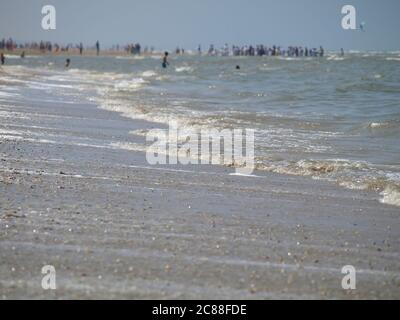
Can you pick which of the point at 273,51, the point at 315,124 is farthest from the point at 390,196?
the point at 273,51

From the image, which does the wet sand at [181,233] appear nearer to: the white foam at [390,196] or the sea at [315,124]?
the white foam at [390,196]

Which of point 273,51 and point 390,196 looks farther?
point 273,51

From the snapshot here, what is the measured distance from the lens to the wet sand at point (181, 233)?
3477 millimetres

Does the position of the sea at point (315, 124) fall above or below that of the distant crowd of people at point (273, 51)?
below

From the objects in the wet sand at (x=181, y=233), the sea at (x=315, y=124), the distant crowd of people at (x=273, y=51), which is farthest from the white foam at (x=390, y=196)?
the distant crowd of people at (x=273, y=51)

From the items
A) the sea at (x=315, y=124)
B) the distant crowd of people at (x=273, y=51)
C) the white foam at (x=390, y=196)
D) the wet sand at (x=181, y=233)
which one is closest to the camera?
the wet sand at (x=181, y=233)

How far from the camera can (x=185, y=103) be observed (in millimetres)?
18469

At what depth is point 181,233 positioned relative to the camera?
450 centimetres

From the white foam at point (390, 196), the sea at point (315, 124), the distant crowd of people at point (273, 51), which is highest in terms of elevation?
the distant crowd of people at point (273, 51)

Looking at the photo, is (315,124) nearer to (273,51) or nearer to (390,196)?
(390,196)

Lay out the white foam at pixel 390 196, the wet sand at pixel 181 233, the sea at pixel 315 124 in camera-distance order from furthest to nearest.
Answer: the sea at pixel 315 124, the white foam at pixel 390 196, the wet sand at pixel 181 233

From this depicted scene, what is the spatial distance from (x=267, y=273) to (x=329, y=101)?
1667 centimetres

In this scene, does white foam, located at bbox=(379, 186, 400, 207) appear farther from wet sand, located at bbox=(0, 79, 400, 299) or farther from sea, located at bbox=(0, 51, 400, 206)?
wet sand, located at bbox=(0, 79, 400, 299)
